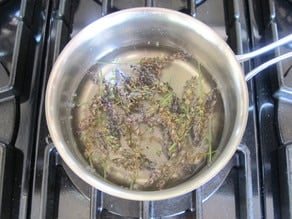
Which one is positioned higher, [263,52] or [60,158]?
[263,52]

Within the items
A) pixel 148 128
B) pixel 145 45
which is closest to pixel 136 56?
pixel 145 45

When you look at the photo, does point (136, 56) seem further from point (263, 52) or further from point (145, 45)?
point (263, 52)

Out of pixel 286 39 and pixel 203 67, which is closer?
pixel 286 39

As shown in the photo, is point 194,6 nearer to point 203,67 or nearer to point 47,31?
point 203,67

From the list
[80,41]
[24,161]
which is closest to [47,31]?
[80,41]

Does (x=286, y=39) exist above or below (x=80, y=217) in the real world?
above
